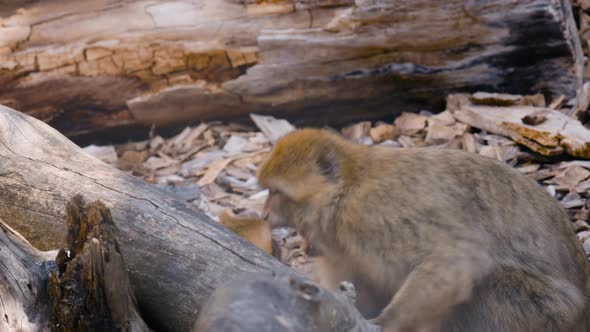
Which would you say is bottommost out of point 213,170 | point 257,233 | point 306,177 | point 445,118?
point 213,170

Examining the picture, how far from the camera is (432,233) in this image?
3.06 m

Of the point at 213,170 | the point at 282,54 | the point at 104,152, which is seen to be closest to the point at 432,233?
the point at 282,54

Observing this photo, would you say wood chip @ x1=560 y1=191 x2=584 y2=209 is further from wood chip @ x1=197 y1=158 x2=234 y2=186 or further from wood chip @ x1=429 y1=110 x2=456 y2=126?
wood chip @ x1=197 y1=158 x2=234 y2=186

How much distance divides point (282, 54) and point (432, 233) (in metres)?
2.62

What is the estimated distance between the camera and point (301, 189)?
3.41 meters

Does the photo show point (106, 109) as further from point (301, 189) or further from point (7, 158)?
point (301, 189)

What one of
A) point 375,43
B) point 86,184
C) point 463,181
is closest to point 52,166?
point 86,184

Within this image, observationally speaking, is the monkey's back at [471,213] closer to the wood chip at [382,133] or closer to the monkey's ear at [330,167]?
the monkey's ear at [330,167]

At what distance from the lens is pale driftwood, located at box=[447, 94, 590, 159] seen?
4691 mm

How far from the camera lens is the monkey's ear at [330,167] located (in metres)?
3.42

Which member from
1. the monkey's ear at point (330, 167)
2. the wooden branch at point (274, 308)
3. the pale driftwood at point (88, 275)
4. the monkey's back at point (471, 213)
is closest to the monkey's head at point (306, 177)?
the monkey's ear at point (330, 167)

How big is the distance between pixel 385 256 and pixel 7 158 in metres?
2.02

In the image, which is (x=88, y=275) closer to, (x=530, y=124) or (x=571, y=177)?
(x=571, y=177)

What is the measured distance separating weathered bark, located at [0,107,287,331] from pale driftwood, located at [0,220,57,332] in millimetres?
502
